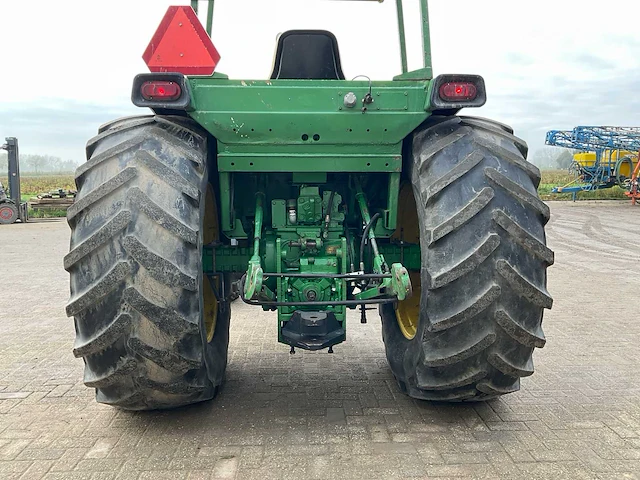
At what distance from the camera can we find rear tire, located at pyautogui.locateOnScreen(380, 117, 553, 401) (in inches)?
113

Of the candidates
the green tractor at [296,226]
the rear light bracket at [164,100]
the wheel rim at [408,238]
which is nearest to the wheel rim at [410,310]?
the wheel rim at [408,238]

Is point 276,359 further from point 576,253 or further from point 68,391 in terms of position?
point 576,253

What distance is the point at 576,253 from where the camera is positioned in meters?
11.5

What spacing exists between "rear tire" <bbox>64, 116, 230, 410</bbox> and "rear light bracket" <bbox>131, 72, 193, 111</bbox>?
18 cm

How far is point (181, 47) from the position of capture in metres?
3.01

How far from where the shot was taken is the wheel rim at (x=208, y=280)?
388 centimetres

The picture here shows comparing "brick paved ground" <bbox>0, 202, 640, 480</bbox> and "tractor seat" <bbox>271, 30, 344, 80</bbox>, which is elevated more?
"tractor seat" <bbox>271, 30, 344, 80</bbox>

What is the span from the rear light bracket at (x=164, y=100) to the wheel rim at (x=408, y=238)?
1725mm

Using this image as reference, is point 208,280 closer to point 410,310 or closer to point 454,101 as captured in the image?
point 410,310

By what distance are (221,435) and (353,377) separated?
1.30m

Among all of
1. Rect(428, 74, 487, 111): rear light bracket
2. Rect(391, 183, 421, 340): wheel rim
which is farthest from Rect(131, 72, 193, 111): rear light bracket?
Rect(391, 183, 421, 340): wheel rim

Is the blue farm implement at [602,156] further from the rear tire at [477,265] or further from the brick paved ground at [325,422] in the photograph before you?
the rear tire at [477,265]

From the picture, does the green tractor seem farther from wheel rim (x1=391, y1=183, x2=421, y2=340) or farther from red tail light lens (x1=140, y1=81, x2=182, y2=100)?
wheel rim (x1=391, y1=183, x2=421, y2=340)

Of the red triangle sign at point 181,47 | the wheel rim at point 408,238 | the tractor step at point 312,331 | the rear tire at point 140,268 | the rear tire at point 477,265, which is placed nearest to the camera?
the rear tire at point 140,268
